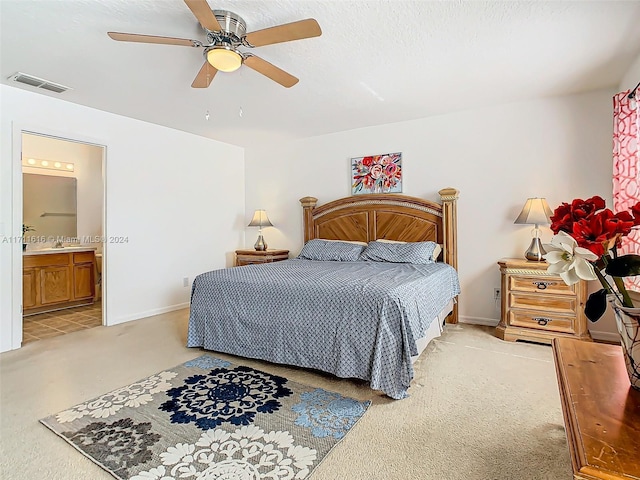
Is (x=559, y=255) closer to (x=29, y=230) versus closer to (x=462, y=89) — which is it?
(x=462, y=89)

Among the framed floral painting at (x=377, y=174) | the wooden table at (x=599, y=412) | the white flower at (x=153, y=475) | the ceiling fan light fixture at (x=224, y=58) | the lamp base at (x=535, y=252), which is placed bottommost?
the white flower at (x=153, y=475)

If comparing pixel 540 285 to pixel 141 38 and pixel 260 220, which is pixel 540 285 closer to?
pixel 260 220

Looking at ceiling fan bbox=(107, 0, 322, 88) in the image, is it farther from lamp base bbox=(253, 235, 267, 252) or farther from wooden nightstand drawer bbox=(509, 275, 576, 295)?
lamp base bbox=(253, 235, 267, 252)

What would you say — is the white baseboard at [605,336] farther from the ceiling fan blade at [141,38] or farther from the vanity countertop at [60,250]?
the vanity countertop at [60,250]

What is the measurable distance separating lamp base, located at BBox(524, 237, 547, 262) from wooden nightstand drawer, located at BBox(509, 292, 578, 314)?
0.36 metres

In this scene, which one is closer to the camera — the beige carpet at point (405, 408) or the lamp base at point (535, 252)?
the beige carpet at point (405, 408)

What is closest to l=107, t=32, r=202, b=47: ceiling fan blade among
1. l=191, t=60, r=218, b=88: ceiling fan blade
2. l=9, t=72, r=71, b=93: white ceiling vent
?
l=191, t=60, r=218, b=88: ceiling fan blade

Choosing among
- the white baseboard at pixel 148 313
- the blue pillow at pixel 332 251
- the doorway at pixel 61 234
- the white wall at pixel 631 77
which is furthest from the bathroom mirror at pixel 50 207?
the white wall at pixel 631 77

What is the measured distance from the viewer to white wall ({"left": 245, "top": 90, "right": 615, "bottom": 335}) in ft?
11.2

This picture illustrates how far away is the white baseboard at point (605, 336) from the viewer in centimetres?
326

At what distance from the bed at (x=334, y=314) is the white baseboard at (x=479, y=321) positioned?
25cm

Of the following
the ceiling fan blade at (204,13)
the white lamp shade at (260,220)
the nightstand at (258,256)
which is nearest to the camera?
the ceiling fan blade at (204,13)

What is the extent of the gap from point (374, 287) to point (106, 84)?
306 centimetres

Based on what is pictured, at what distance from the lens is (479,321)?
12.9 feet
